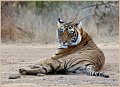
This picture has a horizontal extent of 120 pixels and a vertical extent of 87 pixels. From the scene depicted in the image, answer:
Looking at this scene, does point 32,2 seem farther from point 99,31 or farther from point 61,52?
point 61,52

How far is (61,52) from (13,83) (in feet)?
4.07

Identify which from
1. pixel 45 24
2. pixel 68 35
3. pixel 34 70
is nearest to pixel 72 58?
pixel 68 35

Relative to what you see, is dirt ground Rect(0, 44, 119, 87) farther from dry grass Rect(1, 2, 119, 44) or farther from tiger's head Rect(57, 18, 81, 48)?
dry grass Rect(1, 2, 119, 44)

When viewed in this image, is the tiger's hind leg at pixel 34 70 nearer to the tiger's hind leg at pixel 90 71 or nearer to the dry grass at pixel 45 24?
the tiger's hind leg at pixel 90 71

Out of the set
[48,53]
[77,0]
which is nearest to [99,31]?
[77,0]

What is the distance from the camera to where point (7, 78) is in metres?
6.38

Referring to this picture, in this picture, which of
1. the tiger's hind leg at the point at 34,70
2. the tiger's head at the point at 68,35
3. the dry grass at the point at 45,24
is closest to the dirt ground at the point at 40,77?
the tiger's hind leg at the point at 34,70

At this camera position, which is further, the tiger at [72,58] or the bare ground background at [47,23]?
the bare ground background at [47,23]

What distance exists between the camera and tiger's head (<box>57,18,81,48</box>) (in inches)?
275

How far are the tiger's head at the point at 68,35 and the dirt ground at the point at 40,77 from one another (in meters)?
0.62

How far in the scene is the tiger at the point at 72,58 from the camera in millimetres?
6609

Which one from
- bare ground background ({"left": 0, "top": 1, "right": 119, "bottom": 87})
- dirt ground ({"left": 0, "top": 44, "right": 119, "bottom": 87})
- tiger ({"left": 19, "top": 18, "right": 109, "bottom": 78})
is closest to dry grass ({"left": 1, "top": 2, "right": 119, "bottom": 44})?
bare ground background ({"left": 0, "top": 1, "right": 119, "bottom": 87})

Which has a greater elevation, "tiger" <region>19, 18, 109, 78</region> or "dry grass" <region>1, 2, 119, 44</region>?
"dry grass" <region>1, 2, 119, 44</region>

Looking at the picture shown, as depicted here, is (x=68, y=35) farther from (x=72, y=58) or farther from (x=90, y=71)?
(x=90, y=71)
